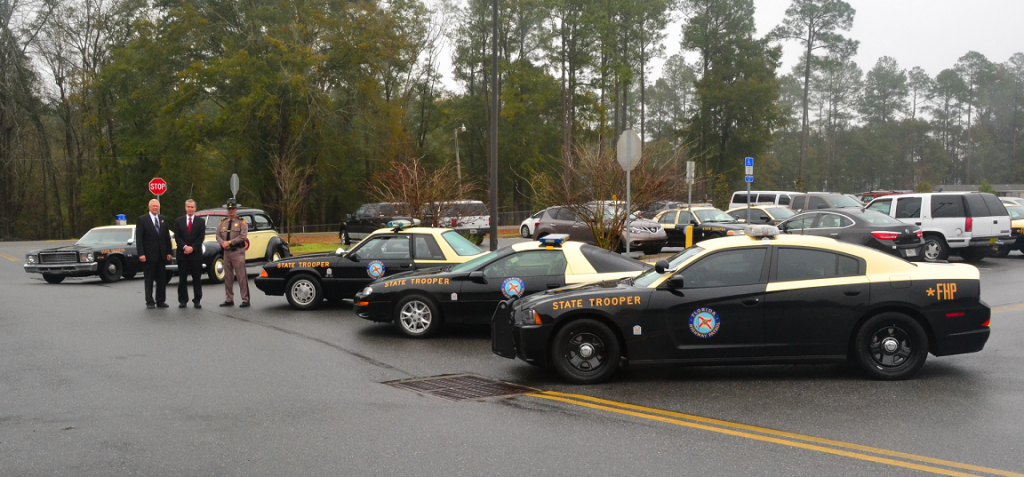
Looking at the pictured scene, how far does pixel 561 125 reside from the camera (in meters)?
56.3

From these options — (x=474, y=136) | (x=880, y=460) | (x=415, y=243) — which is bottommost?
(x=880, y=460)

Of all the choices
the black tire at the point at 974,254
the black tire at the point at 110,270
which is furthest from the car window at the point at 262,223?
the black tire at the point at 974,254

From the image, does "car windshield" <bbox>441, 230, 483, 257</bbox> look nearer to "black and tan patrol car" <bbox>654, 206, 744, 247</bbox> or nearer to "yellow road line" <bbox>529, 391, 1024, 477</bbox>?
"yellow road line" <bbox>529, 391, 1024, 477</bbox>

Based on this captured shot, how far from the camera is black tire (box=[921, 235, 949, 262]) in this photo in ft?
62.8

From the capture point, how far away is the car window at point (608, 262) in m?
9.87

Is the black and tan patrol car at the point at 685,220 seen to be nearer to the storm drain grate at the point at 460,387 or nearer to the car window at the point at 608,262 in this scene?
the car window at the point at 608,262

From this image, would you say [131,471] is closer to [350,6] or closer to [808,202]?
[808,202]

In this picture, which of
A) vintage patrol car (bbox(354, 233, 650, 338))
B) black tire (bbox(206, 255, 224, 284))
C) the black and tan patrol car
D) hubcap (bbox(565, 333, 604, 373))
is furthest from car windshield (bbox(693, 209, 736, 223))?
hubcap (bbox(565, 333, 604, 373))

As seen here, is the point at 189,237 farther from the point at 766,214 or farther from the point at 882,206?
the point at 766,214

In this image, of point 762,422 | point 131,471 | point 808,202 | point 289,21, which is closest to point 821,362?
point 762,422

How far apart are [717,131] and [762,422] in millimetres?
54766

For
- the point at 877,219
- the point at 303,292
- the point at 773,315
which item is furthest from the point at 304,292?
the point at 877,219

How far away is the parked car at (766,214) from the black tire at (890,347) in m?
16.7

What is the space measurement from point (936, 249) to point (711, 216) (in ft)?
23.8
